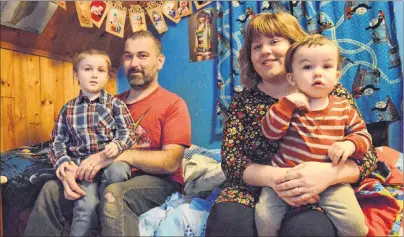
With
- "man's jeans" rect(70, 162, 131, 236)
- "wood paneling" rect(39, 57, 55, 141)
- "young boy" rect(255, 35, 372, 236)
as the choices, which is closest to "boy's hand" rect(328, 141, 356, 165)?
"young boy" rect(255, 35, 372, 236)

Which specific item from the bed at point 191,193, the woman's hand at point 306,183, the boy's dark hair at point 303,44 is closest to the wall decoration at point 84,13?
the bed at point 191,193

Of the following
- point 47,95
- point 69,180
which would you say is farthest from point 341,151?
point 47,95

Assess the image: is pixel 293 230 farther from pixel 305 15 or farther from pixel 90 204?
pixel 305 15

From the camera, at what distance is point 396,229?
789 millimetres

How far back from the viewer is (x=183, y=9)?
1002 mm

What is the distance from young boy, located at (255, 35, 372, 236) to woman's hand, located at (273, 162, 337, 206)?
0.02 metres

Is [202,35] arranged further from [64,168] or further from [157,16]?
[64,168]

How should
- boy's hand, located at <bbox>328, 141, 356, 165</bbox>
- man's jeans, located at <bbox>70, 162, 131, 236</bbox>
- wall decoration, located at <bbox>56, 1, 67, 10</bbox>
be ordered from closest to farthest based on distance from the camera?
boy's hand, located at <bbox>328, 141, 356, 165</bbox> → man's jeans, located at <bbox>70, 162, 131, 236</bbox> → wall decoration, located at <bbox>56, 1, 67, 10</bbox>

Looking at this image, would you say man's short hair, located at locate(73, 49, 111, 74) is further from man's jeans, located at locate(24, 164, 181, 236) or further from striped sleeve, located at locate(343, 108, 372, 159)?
striped sleeve, located at locate(343, 108, 372, 159)

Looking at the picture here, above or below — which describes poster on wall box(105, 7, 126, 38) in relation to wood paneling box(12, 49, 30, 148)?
above

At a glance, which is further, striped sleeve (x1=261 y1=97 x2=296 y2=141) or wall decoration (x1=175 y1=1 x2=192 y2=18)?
wall decoration (x1=175 y1=1 x2=192 y2=18)

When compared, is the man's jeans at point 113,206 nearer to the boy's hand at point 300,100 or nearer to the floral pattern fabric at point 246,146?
the floral pattern fabric at point 246,146

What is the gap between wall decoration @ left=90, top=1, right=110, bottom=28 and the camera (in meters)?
0.98

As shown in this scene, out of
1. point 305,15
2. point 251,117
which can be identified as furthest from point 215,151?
point 305,15
